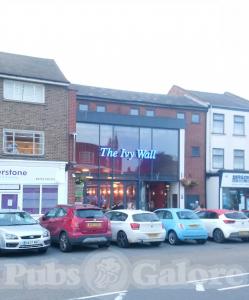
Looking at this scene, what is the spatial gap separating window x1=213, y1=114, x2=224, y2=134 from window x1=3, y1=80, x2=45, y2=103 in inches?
566

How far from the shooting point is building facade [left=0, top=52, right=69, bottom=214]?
73.0ft

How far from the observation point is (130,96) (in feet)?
104

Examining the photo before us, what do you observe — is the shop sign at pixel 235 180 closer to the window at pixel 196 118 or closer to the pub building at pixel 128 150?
A: the pub building at pixel 128 150

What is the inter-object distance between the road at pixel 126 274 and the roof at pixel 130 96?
15620 millimetres

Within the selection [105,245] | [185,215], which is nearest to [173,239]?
[185,215]

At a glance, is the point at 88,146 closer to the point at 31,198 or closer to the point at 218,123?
the point at 31,198

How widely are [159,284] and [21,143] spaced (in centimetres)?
1474

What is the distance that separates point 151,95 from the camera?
111 feet

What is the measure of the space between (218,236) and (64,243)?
707 cm

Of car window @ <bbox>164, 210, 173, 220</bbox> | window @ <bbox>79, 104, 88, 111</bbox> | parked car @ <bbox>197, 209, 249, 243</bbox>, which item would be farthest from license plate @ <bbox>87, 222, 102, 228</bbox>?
window @ <bbox>79, 104, 88, 111</bbox>

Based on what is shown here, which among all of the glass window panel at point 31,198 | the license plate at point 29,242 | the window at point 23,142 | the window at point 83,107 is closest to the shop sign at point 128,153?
the window at point 83,107

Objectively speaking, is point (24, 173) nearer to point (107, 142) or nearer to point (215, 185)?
point (107, 142)

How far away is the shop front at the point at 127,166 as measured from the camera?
27547 mm

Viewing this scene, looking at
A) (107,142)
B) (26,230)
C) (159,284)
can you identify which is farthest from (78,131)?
(159,284)
